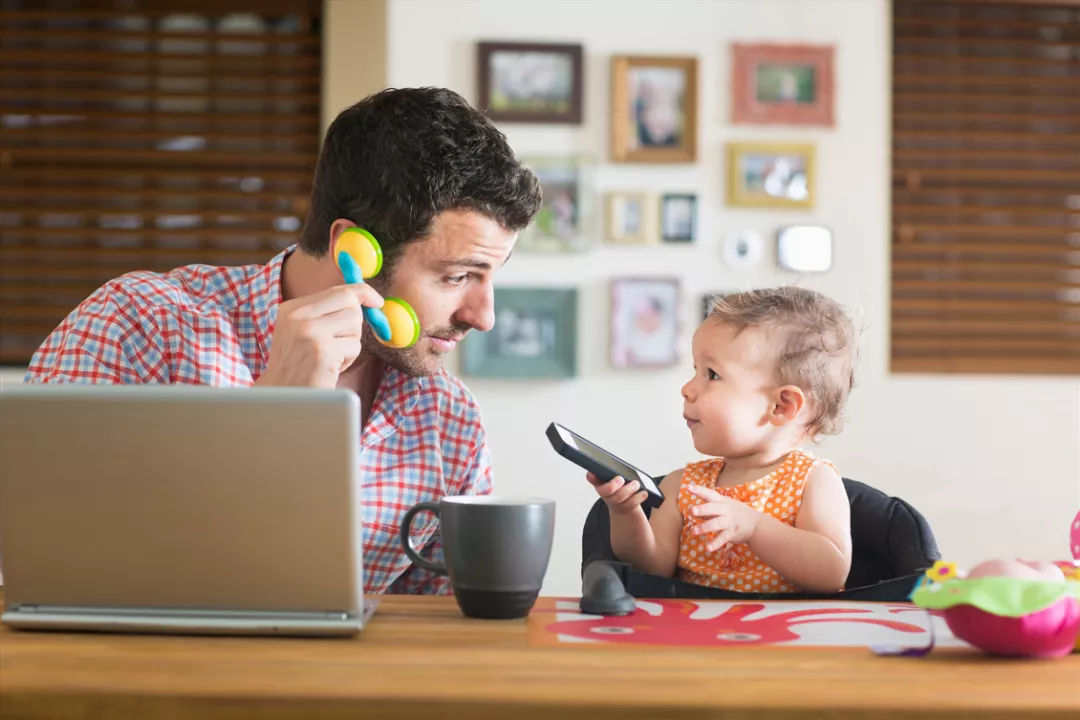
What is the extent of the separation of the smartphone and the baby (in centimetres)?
14

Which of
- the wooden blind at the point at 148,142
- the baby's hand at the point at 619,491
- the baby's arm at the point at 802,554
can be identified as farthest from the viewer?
the wooden blind at the point at 148,142

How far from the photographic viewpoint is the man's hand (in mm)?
1226

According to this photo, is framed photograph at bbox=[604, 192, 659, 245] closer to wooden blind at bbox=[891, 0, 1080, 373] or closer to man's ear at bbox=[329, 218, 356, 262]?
wooden blind at bbox=[891, 0, 1080, 373]

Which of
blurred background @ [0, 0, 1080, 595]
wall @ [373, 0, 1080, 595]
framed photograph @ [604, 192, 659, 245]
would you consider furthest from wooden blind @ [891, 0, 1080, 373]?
framed photograph @ [604, 192, 659, 245]

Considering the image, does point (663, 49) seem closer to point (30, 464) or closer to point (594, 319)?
point (594, 319)

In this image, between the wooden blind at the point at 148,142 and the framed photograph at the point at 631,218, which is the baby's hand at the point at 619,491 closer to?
the framed photograph at the point at 631,218

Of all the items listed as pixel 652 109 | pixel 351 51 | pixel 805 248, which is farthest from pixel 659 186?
pixel 351 51

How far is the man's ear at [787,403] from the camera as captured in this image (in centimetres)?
153

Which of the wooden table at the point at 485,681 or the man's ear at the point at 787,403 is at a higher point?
the man's ear at the point at 787,403

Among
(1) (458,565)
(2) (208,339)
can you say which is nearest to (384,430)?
(2) (208,339)

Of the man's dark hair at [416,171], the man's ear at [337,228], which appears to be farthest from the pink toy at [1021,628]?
the man's ear at [337,228]

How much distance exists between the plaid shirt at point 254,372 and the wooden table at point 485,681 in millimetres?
660

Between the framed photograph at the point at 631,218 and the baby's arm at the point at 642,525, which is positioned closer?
the baby's arm at the point at 642,525

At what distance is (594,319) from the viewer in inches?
118
